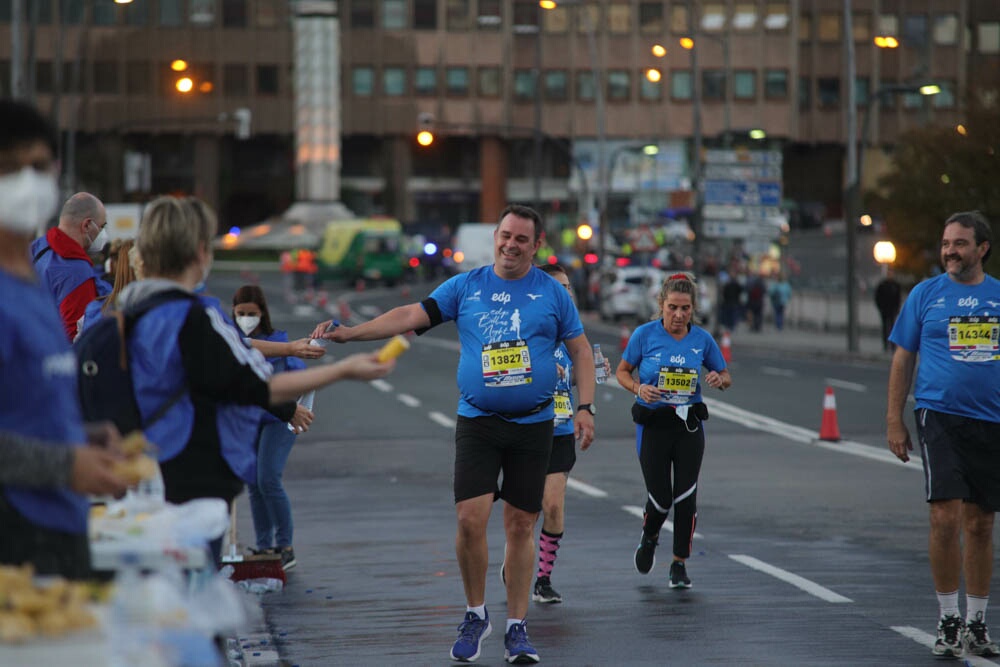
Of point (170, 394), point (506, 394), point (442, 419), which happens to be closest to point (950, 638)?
point (506, 394)

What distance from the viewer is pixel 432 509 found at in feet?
50.9

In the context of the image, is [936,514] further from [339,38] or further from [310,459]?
[339,38]

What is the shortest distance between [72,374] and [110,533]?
1.50ft

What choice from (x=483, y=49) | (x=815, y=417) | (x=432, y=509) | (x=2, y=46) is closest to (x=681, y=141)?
(x=483, y=49)

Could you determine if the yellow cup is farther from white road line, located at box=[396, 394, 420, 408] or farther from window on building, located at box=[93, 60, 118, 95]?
window on building, located at box=[93, 60, 118, 95]

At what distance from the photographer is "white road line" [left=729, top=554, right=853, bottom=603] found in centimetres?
1081

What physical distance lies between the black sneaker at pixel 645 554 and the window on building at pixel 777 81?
105 metres

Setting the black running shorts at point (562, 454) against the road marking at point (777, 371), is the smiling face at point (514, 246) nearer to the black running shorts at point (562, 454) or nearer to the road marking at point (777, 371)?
the black running shorts at point (562, 454)

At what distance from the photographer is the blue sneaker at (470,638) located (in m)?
8.84

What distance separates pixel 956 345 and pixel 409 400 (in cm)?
2044

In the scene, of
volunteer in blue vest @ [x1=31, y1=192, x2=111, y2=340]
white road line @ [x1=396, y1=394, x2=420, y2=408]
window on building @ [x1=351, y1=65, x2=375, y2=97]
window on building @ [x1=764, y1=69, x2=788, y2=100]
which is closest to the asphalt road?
volunteer in blue vest @ [x1=31, y1=192, x2=111, y2=340]

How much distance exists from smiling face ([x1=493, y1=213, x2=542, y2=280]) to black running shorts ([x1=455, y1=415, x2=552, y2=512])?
678 millimetres

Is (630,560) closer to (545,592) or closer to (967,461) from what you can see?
(545,592)

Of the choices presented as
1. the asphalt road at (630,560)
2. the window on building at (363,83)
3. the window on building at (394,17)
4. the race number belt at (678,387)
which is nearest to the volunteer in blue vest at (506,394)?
the asphalt road at (630,560)
